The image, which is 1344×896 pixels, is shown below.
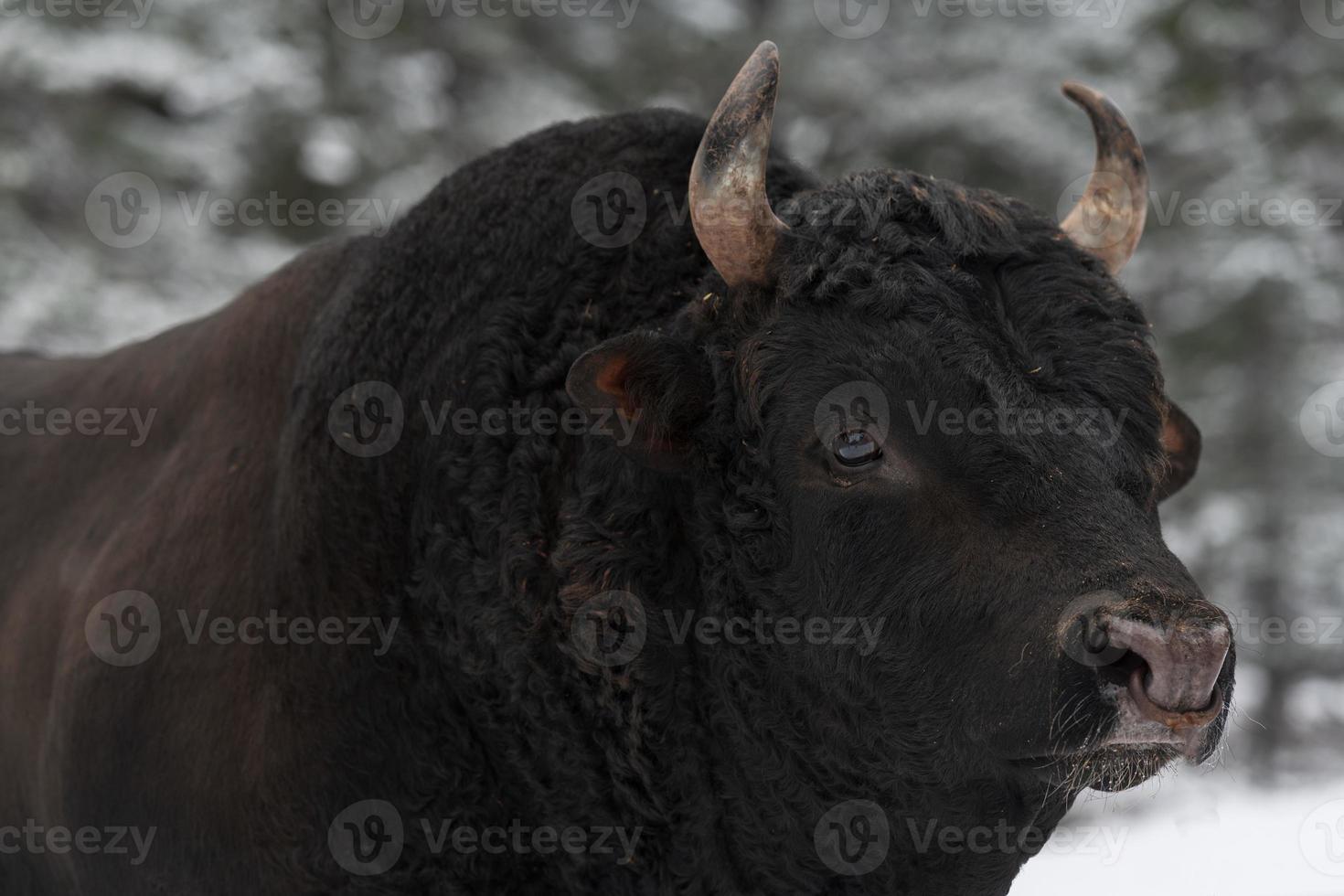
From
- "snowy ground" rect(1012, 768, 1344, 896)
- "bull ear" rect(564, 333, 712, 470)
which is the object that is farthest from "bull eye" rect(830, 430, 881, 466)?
"snowy ground" rect(1012, 768, 1344, 896)

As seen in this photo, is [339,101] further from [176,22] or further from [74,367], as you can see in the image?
[74,367]

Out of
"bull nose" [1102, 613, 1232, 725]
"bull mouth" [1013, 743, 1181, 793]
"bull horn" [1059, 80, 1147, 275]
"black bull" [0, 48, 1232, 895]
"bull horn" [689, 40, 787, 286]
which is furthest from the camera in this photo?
"bull horn" [1059, 80, 1147, 275]

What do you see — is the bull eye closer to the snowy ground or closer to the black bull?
the black bull

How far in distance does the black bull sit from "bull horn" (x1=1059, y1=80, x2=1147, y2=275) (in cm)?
3

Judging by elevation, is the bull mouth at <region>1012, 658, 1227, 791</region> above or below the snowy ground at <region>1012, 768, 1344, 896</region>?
above

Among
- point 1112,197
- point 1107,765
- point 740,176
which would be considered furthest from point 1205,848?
point 740,176

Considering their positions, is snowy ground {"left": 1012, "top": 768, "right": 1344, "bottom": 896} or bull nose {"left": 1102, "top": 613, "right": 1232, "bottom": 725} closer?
bull nose {"left": 1102, "top": 613, "right": 1232, "bottom": 725}

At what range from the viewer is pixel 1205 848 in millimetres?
8461

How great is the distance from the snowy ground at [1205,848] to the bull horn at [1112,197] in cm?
395

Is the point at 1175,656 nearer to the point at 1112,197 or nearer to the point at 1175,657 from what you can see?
the point at 1175,657

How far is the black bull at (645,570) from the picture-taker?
2791 millimetres

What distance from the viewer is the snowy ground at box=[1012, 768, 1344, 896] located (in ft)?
24.8

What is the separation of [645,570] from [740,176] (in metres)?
0.96

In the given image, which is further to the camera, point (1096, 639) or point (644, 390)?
point (644, 390)
